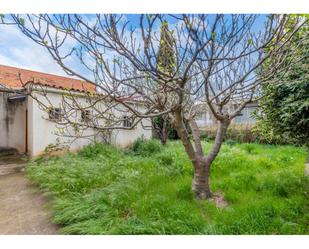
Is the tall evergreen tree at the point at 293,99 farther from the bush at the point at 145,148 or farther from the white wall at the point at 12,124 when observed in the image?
the white wall at the point at 12,124

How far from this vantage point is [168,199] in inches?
136

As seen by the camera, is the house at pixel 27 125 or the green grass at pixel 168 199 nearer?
the green grass at pixel 168 199

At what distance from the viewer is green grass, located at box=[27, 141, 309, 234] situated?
2812 mm

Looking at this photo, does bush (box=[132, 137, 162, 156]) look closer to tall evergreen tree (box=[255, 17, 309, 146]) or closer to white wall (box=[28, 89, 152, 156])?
white wall (box=[28, 89, 152, 156])

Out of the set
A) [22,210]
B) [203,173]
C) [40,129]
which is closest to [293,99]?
[203,173]

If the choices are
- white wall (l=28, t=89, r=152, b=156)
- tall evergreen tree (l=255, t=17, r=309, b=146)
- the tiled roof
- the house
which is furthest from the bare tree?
the tiled roof

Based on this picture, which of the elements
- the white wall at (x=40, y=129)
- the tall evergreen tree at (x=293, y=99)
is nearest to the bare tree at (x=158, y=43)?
the tall evergreen tree at (x=293, y=99)

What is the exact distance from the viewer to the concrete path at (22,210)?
3043mm

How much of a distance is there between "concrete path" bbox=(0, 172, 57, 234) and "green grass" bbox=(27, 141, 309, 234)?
157 millimetres

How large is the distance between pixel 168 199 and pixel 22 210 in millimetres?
2085

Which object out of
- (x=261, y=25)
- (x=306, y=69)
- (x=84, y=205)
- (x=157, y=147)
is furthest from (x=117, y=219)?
(x=157, y=147)

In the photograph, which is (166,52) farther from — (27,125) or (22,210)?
(27,125)

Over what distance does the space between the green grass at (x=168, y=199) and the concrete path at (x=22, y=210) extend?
157 millimetres
